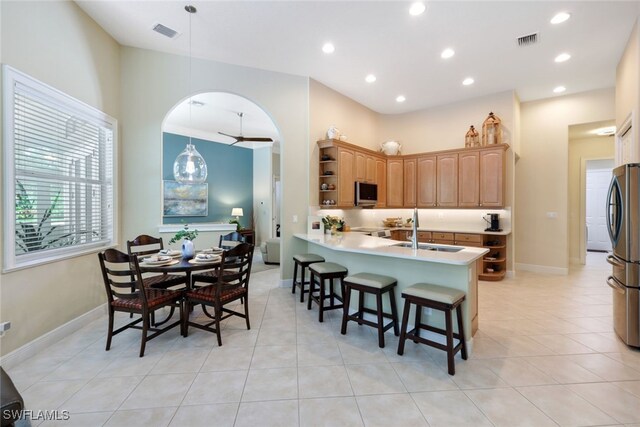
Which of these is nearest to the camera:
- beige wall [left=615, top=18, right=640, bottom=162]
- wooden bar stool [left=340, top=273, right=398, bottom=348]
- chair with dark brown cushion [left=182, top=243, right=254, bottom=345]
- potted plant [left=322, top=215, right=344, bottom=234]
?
wooden bar stool [left=340, top=273, right=398, bottom=348]

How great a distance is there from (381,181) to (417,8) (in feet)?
11.4

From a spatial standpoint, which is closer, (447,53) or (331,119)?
(447,53)

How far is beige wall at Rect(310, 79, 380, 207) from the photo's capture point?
16.1 feet

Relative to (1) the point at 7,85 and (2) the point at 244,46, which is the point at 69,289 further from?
(2) the point at 244,46

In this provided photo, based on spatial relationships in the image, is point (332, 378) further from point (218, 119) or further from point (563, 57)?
point (218, 119)

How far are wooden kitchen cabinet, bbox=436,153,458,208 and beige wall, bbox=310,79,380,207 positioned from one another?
161 centimetres

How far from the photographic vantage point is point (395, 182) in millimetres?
6422

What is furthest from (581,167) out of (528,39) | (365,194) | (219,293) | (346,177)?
(219,293)

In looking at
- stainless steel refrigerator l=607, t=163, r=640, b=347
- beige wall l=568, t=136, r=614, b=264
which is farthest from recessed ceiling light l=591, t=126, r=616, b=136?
stainless steel refrigerator l=607, t=163, r=640, b=347

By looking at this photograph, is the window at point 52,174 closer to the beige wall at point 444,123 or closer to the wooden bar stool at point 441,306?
the wooden bar stool at point 441,306

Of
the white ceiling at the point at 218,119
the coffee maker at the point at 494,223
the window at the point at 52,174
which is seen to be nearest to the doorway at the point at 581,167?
the coffee maker at the point at 494,223

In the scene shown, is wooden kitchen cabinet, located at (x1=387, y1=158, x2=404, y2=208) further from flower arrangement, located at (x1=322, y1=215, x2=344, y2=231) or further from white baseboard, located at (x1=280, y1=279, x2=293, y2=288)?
white baseboard, located at (x1=280, y1=279, x2=293, y2=288)

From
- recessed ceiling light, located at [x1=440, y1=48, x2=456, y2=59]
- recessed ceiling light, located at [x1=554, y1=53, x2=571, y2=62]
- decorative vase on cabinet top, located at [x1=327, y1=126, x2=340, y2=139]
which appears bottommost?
decorative vase on cabinet top, located at [x1=327, y1=126, x2=340, y2=139]

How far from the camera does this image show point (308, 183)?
192 inches
